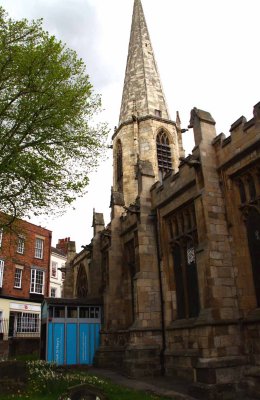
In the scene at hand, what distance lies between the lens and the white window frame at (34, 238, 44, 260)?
3527 centimetres

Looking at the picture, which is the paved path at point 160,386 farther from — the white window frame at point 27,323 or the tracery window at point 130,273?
the white window frame at point 27,323

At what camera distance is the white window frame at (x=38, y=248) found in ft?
116

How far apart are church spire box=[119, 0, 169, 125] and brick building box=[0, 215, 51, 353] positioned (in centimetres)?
1296

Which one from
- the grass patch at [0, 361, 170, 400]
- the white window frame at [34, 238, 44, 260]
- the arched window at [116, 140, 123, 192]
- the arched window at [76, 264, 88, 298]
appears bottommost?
the grass patch at [0, 361, 170, 400]

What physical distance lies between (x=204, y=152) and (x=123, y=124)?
1494cm

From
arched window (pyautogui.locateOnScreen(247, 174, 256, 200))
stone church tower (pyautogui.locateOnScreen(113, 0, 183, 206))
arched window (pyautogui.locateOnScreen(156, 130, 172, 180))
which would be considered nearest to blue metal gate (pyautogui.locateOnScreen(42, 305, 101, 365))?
stone church tower (pyautogui.locateOnScreen(113, 0, 183, 206))

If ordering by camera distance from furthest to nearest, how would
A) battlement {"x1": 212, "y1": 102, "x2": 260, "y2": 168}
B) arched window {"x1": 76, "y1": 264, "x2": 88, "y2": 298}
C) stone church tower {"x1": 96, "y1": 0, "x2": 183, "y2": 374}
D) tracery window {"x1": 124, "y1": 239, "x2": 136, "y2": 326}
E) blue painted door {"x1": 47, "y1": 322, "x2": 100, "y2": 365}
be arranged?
arched window {"x1": 76, "y1": 264, "x2": 88, "y2": 298}
tracery window {"x1": 124, "y1": 239, "x2": 136, "y2": 326}
blue painted door {"x1": 47, "y1": 322, "x2": 100, "y2": 365}
stone church tower {"x1": 96, "y1": 0, "x2": 183, "y2": 374}
battlement {"x1": 212, "y1": 102, "x2": 260, "y2": 168}

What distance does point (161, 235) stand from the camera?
50.4 feet

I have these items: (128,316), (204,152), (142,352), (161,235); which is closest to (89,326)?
(128,316)

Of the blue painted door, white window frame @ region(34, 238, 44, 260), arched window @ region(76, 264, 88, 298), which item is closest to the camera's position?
the blue painted door

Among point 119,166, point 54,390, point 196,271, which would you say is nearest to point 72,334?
point 196,271

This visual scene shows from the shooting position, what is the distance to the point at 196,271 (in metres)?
13.1

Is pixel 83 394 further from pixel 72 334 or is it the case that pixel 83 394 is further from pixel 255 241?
pixel 72 334

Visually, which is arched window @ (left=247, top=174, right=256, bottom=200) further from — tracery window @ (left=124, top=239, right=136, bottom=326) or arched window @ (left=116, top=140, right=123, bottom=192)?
arched window @ (left=116, top=140, right=123, bottom=192)
